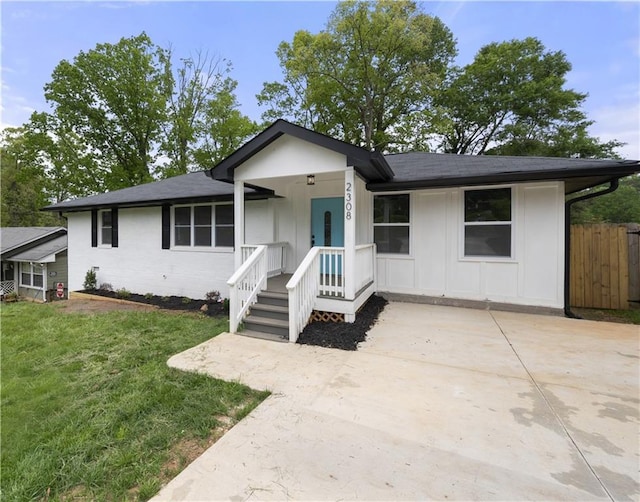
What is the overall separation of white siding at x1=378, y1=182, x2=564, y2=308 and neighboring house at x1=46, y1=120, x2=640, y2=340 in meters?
0.02

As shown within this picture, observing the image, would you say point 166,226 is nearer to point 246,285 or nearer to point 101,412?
point 246,285

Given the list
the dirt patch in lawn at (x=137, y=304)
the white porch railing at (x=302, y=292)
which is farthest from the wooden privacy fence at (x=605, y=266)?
the dirt patch in lawn at (x=137, y=304)

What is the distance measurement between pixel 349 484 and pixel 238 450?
35.2 inches

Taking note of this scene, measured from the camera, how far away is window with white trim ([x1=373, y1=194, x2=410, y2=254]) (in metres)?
6.87

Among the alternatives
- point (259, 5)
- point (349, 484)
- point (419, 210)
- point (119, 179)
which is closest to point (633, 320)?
point (419, 210)

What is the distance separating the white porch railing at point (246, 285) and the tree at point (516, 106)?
593 inches

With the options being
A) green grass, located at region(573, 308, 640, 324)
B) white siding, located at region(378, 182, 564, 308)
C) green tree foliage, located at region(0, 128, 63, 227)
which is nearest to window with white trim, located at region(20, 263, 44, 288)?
green tree foliage, located at region(0, 128, 63, 227)

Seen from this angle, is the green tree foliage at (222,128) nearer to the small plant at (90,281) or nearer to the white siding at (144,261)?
the white siding at (144,261)

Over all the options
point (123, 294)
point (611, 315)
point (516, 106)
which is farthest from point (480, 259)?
point (516, 106)

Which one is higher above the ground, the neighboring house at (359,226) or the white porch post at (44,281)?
the neighboring house at (359,226)

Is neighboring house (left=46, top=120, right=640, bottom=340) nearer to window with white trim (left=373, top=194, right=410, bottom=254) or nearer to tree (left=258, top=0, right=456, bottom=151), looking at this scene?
window with white trim (left=373, top=194, right=410, bottom=254)

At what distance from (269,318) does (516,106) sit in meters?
20.6

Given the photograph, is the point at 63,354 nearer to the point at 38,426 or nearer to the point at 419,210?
the point at 38,426

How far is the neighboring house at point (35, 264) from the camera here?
51.1ft
